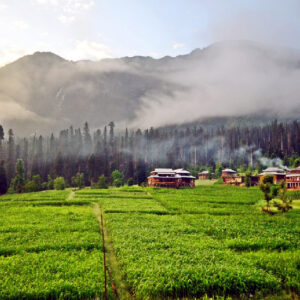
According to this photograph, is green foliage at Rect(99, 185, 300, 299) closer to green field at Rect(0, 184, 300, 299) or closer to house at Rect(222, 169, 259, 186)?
green field at Rect(0, 184, 300, 299)

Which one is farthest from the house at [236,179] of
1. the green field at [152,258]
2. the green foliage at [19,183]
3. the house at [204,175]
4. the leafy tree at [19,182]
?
the leafy tree at [19,182]

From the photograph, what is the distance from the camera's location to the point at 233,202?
53.9 meters

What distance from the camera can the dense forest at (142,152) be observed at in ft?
376

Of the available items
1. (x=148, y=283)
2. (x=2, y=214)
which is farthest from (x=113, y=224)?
(x=2, y=214)

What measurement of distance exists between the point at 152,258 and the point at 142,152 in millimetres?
131132

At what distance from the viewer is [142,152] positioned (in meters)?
151

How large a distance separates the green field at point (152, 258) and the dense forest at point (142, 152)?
70.8m

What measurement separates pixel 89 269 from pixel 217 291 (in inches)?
336

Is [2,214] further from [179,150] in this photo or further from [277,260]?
[179,150]

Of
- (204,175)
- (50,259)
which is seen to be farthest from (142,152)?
(50,259)

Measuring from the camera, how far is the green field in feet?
51.5

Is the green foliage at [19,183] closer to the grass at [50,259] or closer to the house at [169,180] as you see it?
the house at [169,180]

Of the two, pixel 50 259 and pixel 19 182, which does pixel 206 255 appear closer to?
pixel 50 259

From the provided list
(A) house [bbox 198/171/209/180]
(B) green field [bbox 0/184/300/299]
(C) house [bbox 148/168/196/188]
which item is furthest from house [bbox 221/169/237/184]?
(B) green field [bbox 0/184/300/299]
